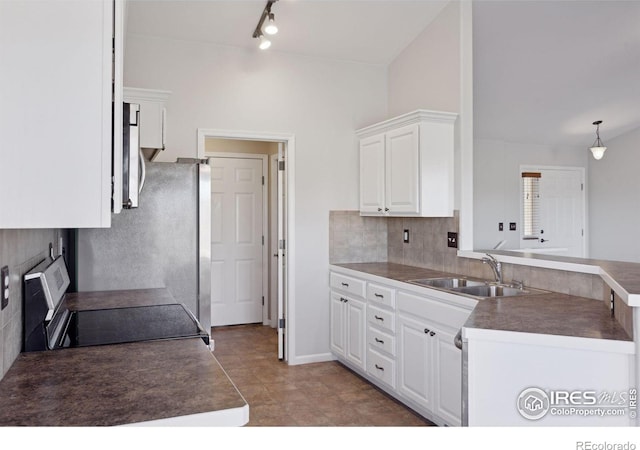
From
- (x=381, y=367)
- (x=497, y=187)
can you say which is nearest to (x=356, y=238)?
(x=381, y=367)

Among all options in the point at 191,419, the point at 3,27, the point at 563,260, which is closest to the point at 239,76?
the point at 563,260

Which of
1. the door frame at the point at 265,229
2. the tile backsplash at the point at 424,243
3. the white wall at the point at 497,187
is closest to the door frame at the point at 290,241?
the tile backsplash at the point at 424,243

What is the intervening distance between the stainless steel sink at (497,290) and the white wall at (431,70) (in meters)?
1.31

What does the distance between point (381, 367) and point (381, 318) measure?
1.14 feet

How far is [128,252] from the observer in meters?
2.99

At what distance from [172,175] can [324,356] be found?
7.07ft

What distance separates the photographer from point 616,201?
23.2 ft

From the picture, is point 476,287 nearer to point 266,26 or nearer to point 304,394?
point 304,394

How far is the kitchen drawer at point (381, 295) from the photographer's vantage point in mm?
3344

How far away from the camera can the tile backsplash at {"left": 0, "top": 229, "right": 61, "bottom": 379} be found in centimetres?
133

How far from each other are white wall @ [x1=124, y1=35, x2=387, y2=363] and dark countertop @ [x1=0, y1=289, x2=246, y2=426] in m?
2.52

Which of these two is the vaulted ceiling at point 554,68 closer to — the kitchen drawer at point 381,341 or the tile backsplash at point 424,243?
the tile backsplash at point 424,243

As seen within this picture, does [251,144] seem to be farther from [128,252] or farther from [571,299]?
[571,299]

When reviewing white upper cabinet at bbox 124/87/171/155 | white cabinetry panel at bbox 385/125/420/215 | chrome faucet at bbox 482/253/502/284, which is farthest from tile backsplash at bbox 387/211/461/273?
white upper cabinet at bbox 124/87/171/155
